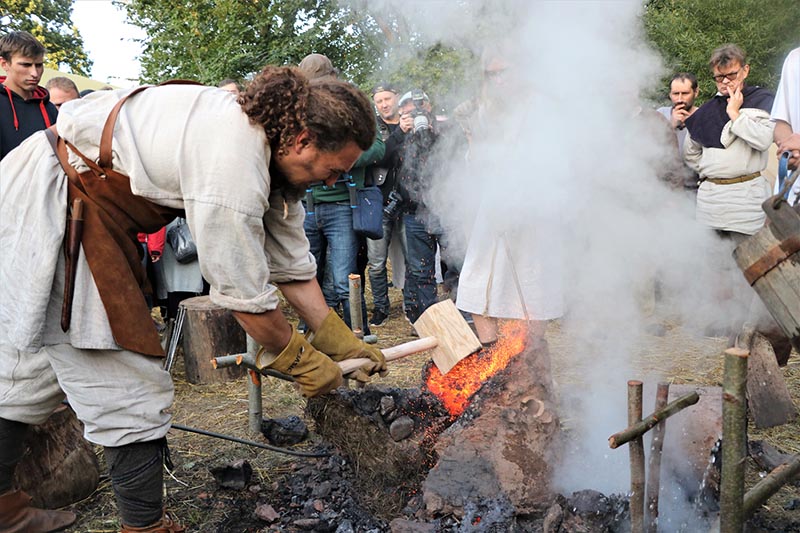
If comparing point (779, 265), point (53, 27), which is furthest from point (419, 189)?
point (53, 27)

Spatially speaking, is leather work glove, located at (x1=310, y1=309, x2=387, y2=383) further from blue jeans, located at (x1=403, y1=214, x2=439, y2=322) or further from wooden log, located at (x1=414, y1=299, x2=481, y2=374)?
blue jeans, located at (x1=403, y1=214, x2=439, y2=322)

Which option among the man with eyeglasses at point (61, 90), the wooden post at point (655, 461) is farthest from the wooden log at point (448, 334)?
the man with eyeglasses at point (61, 90)

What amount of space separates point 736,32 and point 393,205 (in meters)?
5.89

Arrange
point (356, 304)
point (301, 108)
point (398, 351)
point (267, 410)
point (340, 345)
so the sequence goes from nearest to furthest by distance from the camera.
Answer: point (301, 108)
point (340, 345)
point (398, 351)
point (356, 304)
point (267, 410)

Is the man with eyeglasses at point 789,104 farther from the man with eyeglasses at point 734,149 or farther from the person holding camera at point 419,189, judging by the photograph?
the person holding camera at point 419,189

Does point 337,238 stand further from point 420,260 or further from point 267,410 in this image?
point 267,410

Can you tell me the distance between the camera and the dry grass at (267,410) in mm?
3188

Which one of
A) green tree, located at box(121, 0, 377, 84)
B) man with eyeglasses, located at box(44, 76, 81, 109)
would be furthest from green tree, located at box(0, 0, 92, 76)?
man with eyeglasses, located at box(44, 76, 81, 109)

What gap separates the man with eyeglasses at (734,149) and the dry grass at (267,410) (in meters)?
1.15

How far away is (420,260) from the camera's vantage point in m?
6.29

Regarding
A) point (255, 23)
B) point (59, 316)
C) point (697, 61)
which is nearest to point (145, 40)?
point (255, 23)

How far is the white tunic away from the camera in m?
2.12

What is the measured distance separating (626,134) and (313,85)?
94.6 inches

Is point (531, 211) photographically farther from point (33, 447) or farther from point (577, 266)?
point (33, 447)
